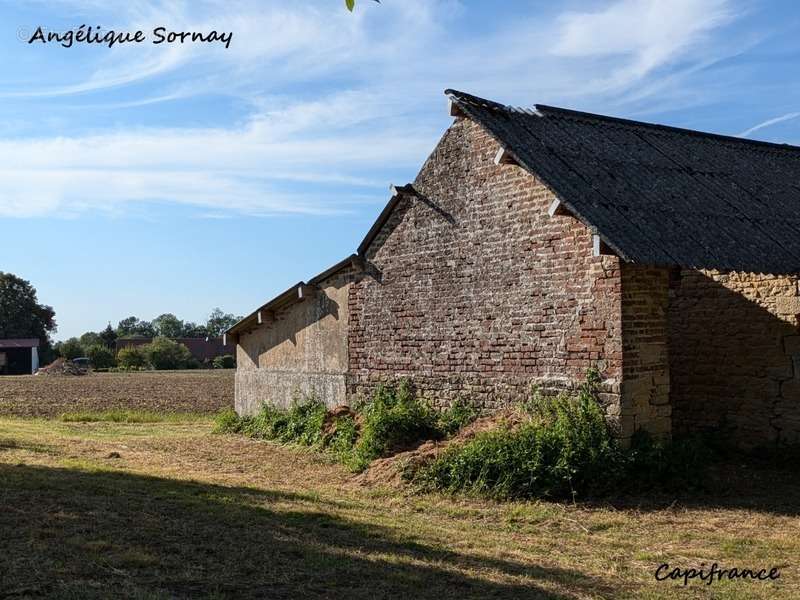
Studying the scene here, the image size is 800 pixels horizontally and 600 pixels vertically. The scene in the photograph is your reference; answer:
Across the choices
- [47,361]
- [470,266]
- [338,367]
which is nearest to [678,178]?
[470,266]

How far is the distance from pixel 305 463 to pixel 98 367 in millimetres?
65407

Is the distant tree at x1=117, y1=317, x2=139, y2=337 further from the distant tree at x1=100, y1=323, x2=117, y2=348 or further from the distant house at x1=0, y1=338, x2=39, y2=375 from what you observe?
the distant house at x1=0, y1=338, x2=39, y2=375

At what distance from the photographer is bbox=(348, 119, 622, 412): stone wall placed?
11.5 metres

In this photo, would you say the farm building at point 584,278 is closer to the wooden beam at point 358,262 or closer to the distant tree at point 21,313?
the wooden beam at point 358,262

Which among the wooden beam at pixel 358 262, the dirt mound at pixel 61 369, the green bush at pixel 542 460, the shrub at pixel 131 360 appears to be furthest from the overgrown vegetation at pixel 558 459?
the shrub at pixel 131 360

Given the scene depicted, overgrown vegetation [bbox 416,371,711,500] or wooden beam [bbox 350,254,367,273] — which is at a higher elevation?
wooden beam [bbox 350,254,367,273]

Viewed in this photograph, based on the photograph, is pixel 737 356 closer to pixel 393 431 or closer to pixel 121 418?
pixel 393 431

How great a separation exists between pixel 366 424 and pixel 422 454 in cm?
227

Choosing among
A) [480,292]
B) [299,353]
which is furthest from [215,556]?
[299,353]

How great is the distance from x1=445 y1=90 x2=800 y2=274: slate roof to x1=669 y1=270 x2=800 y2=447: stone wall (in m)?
0.81

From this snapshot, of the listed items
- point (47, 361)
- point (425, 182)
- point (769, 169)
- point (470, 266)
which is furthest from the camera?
point (47, 361)

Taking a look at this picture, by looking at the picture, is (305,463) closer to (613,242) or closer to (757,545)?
(613,242)

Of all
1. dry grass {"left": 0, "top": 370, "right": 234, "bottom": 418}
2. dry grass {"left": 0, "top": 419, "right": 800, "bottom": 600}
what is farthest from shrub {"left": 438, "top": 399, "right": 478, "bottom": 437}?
dry grass {"left": 0, "top": 370, "right": 234, "bottom": 418}

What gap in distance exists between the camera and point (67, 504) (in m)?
8.67
